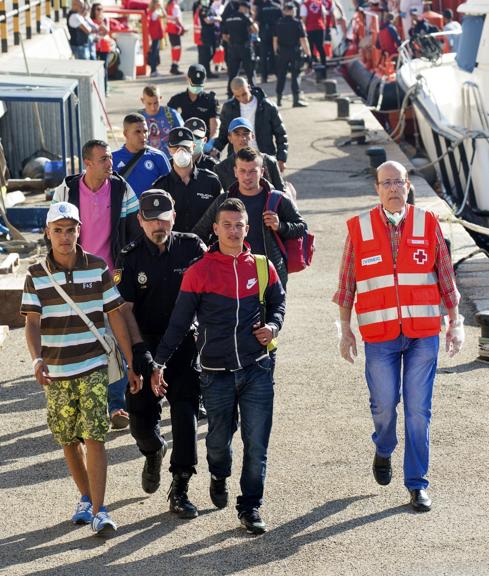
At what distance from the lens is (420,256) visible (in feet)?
23.1

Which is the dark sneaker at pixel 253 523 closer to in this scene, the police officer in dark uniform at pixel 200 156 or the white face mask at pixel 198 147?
the police officer in dark uniform at pixel 200 156

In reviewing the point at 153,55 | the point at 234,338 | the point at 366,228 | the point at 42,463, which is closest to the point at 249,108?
the point at 42,463

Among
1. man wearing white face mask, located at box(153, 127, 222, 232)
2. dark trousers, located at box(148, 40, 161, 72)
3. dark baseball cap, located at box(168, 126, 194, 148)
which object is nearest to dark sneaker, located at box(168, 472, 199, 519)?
man wearing white face mask, located at box(153, 127, 222, 232)

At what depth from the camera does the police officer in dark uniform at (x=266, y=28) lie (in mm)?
30859

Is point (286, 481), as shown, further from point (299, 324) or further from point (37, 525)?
point (299, 324)

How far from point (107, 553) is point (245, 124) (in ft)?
12.7

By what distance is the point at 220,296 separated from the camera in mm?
6750

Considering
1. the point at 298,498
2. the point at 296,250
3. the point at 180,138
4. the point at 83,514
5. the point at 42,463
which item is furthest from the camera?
the point at 180,138

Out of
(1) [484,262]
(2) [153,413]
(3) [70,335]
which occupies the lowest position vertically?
(1) [484,262]

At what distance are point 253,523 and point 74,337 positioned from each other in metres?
1.31

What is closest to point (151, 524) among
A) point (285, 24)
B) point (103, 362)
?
point (103, 362)

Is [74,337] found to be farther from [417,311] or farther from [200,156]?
[200,156]

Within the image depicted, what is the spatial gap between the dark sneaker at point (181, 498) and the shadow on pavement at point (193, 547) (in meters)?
0.06

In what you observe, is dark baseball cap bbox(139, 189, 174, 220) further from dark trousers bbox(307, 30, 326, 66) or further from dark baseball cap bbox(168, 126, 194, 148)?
dark trousers bbox(307, 30, 326, 66)
